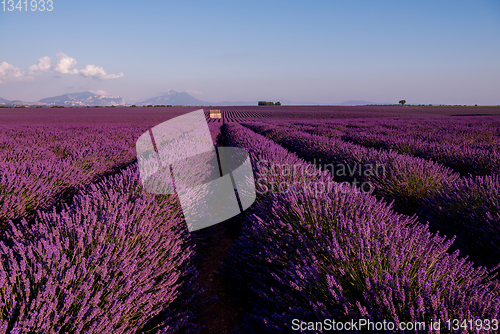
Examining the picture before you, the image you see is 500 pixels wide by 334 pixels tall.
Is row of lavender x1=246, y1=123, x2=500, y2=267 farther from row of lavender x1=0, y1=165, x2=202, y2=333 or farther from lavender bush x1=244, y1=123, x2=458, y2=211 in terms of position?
row of lavender x1=0, y1=165, x2=202, y2=333

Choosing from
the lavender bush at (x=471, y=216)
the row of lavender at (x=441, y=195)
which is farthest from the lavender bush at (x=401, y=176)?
the lavender bush at (x=471, y=216)

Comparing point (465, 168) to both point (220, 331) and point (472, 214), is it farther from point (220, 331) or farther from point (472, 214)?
point (220, 331)

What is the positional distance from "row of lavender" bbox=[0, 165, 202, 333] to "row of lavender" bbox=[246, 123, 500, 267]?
91.3 inches

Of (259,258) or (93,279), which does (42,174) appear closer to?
(93,279)

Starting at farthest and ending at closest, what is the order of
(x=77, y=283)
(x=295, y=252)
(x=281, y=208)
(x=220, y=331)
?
(x=281, y=208) < (x=220, y=331) < (x=295, y=252) < (x=77, y=283)

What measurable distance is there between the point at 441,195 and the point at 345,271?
6.42 feet

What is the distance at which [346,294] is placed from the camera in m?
1.11

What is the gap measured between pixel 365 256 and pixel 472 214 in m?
1.53

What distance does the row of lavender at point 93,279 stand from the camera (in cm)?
99

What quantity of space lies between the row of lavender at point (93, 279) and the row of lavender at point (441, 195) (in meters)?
2.32

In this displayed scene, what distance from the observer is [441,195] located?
8.13 ft

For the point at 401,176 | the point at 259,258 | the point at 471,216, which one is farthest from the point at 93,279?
the point at 401,176

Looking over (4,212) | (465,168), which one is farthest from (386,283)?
(465,168)

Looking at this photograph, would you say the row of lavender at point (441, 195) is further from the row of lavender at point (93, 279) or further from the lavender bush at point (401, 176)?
the row of lavender at point (93, 279)
